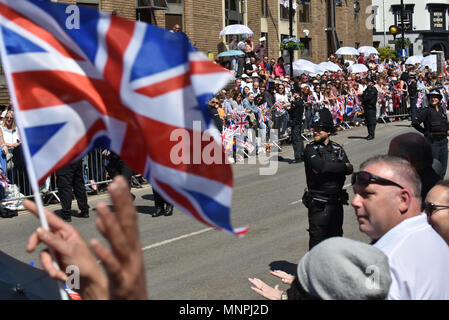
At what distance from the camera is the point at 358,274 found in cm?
294

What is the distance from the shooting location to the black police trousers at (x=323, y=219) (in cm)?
853

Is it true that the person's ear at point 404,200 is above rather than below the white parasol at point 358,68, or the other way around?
above

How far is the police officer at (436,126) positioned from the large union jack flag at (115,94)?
9.61 metres

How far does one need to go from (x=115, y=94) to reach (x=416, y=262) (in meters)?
1.60

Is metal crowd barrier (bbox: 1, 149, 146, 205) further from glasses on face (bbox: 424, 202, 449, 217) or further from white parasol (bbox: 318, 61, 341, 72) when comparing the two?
white parasol (bbox: 318, 61, 341, 72)

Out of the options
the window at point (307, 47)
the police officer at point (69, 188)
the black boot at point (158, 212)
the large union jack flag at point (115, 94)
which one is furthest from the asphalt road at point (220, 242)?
the window at point (307, 47)

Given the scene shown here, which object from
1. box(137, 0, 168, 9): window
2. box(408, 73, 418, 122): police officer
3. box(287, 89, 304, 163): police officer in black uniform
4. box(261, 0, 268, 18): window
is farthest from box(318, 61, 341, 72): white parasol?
box(287, 89, 304, 163): police officer in black uniform

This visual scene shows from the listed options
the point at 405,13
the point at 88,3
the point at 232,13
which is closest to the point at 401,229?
the point at 88,3

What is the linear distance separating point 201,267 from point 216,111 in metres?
9.42

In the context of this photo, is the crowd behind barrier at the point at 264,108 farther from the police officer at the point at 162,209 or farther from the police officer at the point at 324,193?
the police officer at the point at 324,193

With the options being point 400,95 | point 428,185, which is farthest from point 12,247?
point 400,95

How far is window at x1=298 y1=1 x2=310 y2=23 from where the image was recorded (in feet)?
154

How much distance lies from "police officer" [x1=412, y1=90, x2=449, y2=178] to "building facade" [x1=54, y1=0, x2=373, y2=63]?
53.7 feet
